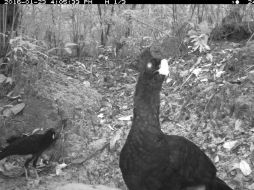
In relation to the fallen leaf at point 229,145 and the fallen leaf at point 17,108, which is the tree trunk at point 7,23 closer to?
the fallen leaf at point 17,108

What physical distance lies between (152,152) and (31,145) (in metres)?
1.92

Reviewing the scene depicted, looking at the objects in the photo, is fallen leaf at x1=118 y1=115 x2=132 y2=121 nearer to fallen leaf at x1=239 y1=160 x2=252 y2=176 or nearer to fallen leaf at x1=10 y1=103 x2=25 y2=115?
fallen leaf at x1=10 y1=103 x2=25 y2=115

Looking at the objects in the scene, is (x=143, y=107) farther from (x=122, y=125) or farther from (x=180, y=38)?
(x=180, y=38)

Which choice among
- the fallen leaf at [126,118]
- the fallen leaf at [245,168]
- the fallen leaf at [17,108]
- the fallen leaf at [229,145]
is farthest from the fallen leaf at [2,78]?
the fallen leaf at [245,168]

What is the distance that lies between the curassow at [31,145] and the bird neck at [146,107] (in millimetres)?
1673

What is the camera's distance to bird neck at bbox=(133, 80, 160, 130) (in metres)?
3.46

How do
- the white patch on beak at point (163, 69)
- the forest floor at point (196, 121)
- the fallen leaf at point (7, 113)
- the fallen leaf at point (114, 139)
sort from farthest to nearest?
the fallen leaf at point (7, 113), the fallen leaf at point (114, 139), the forest floor at point (196, 121), the white patch on beak at point (163, 69)

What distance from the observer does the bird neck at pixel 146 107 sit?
11.4 ft

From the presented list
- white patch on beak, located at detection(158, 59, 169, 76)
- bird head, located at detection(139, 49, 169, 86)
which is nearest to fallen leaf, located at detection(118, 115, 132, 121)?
bird head, located at detection(139, 49, 169, 86)

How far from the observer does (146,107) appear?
350 centimetres

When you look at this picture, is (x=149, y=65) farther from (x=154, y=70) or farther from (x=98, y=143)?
(x=98, y=143)

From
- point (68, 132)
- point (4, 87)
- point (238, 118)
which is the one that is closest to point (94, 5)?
point (4, 87)

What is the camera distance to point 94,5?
7785mm

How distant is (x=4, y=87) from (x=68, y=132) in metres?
1.19
